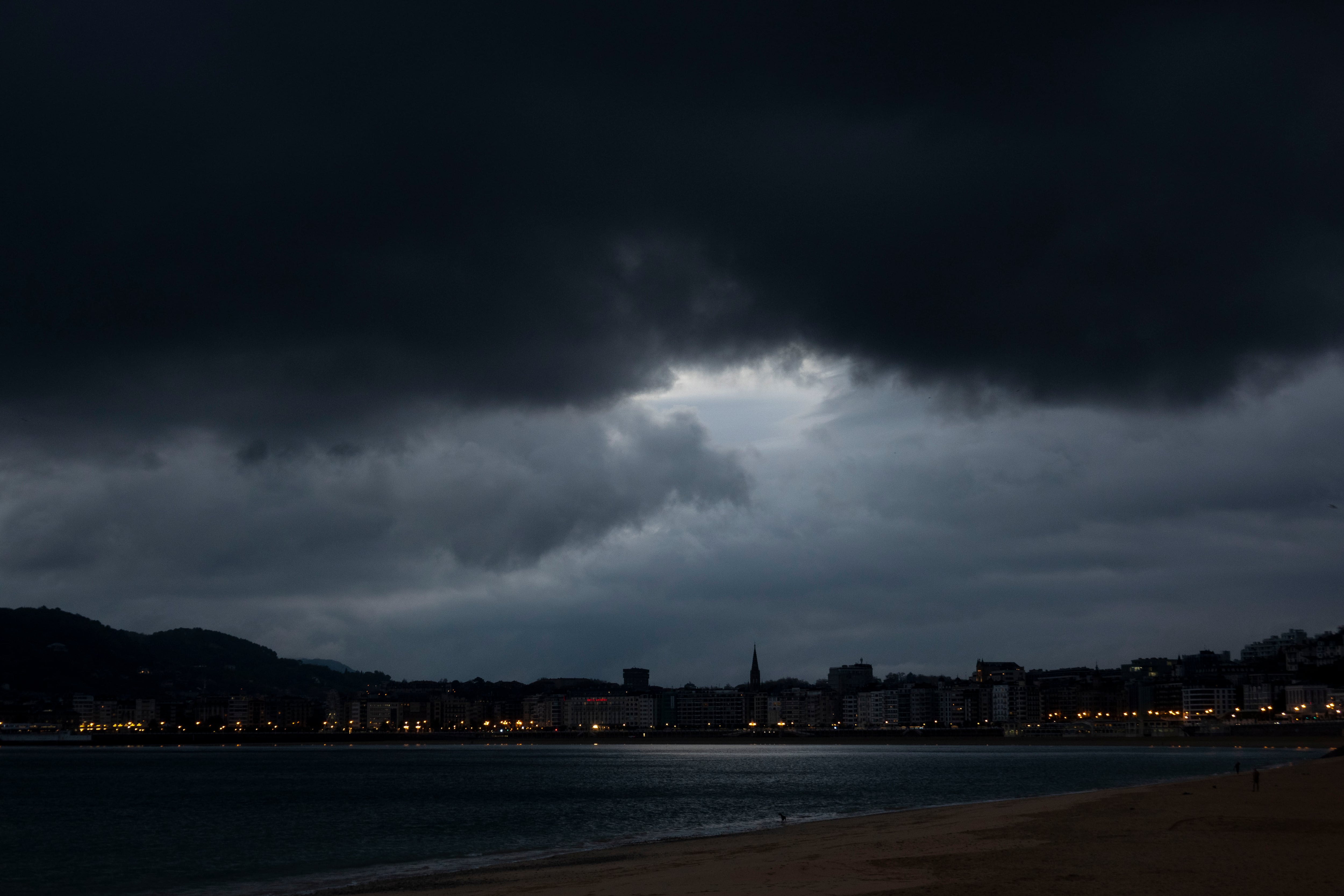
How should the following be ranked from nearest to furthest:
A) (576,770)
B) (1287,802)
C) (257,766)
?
1. (1287,802)
2. (576,770)
3. (257,766)

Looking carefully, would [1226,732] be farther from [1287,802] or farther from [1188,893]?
[1188,893]

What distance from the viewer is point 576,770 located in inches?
→ 4488

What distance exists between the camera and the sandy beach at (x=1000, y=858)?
21391 mm

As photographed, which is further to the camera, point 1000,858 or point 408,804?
point 408,804

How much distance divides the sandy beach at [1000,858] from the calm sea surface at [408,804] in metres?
6.81

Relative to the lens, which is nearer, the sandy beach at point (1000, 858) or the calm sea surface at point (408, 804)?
the sandy beach at point (1000, 858)

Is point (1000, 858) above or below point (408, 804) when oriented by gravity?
above

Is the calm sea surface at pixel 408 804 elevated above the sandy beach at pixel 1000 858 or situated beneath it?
situated beneath

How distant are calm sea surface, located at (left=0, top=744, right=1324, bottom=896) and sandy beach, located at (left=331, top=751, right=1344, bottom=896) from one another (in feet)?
22.3

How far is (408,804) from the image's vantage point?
67.8 metres

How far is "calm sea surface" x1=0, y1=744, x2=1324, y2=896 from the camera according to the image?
127 ft

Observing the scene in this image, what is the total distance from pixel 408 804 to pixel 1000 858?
49.0 m

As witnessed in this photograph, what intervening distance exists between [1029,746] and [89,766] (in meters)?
141

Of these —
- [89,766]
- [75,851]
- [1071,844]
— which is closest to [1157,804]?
[1071,844]
